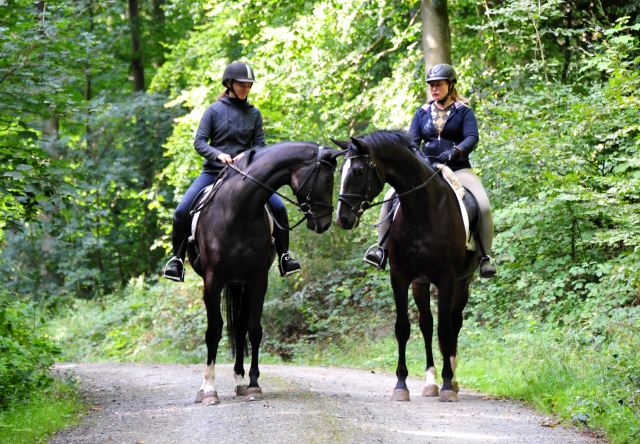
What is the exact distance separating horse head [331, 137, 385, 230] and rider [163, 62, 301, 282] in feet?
4.10

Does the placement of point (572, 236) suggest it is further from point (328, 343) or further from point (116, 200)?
point (116, 200)

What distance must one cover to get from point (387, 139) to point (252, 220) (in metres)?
1.60

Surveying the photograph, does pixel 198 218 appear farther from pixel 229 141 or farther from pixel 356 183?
pixel 356 183

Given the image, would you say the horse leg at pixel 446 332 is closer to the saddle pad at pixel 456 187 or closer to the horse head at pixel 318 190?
the saddle pad at pixel 456 187

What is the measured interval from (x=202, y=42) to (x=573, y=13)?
10.9 m

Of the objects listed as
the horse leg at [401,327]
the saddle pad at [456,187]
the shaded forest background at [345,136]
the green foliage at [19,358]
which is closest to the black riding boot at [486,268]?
the saddle pad at [456,187]

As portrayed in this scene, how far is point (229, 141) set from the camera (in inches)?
298

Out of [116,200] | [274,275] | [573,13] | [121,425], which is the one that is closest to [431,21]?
[573,13]

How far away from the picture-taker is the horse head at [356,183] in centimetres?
621

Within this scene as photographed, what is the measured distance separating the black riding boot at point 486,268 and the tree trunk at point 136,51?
2252cm

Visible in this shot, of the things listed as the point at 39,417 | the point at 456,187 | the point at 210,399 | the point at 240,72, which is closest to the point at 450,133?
the point at 456,187

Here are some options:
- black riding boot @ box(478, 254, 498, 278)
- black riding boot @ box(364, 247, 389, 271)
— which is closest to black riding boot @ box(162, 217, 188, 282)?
black riding boot @ box(364, 247, 389, 271)

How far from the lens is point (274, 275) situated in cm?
1452

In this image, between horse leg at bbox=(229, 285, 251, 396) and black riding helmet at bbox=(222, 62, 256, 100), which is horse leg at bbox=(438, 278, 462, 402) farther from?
black riding helmet at bbox=(222, 62, 256, 100)
